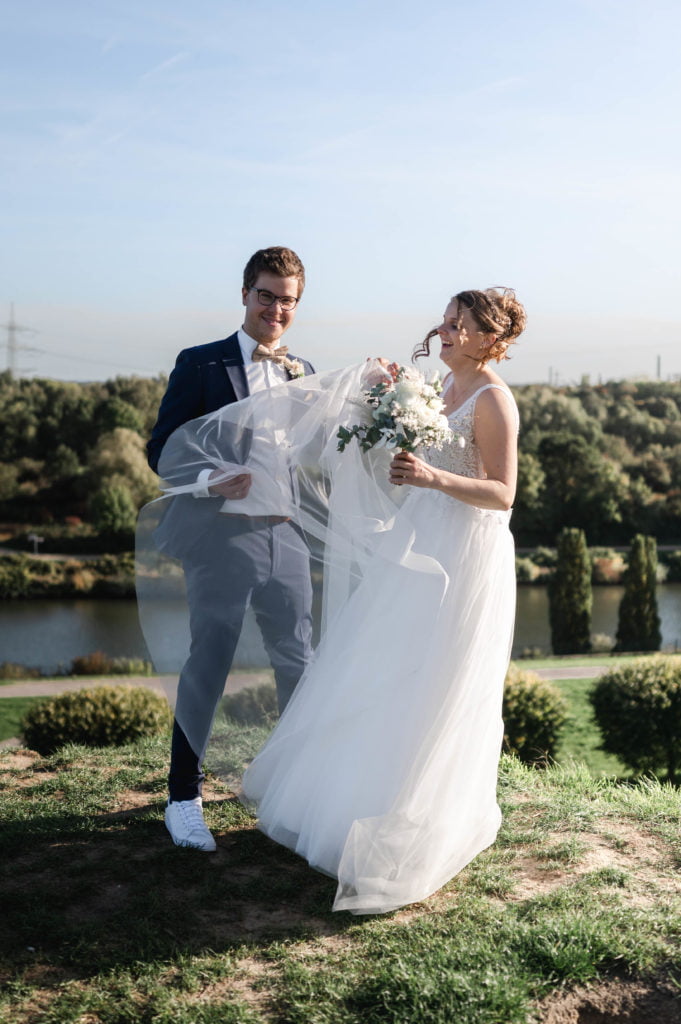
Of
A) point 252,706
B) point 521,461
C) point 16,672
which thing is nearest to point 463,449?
point 252,706

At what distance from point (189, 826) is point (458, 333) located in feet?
7.59

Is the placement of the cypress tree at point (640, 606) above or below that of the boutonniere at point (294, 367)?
below

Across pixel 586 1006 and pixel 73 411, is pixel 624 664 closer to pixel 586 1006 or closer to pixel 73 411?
pixel 586 1006

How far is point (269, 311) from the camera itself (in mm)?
3959

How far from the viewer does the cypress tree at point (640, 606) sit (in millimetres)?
27750

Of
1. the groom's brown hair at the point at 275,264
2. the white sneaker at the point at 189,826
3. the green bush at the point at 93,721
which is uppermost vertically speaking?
the groom's brown hair at the point at 275,264

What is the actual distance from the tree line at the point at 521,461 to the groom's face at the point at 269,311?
35890mm

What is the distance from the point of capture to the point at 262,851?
4047 millimetres

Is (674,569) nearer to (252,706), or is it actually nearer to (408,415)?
(252,706)

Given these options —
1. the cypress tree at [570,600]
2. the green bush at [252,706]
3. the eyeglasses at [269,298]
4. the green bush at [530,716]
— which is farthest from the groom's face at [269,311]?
the cypress tree at [570,600]

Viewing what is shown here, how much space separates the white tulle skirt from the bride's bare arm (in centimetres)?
18

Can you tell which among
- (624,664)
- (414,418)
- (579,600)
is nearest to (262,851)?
(414,418)

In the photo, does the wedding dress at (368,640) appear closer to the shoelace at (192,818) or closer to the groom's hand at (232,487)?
the groom's hand at (232,487)

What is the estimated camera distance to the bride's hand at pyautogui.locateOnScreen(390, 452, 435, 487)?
11.2ft
